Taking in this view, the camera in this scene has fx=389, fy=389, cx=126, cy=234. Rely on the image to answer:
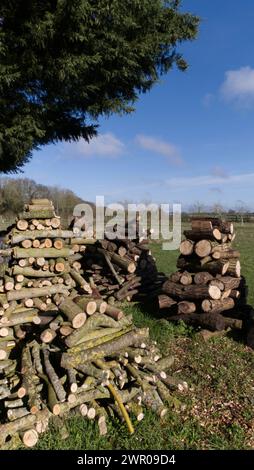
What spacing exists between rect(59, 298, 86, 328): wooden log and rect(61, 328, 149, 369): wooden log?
1.24 feet

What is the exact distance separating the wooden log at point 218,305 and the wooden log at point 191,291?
11 centimetres

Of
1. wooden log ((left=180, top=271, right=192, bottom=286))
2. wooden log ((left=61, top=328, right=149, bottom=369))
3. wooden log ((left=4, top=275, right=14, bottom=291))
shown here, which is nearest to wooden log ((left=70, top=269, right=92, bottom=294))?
wooden log ((left=4, top=275, right=14, bottom=291))

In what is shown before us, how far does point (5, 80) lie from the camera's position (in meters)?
10.9

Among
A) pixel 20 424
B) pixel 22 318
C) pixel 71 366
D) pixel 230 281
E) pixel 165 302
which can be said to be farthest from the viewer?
pixel 165 302

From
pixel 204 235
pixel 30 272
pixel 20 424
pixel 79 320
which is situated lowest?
pixel 20 424

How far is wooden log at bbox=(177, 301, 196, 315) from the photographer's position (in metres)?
7.66

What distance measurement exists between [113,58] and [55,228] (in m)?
6.70

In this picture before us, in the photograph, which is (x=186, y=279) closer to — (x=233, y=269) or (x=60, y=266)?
(x=233, y=269)

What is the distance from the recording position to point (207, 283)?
774cm

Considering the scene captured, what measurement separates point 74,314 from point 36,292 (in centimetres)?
279

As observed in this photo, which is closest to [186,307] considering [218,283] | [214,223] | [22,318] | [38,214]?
[218,283]

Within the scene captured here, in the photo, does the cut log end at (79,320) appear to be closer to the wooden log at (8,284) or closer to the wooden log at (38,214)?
the wooden log at (8,284)
